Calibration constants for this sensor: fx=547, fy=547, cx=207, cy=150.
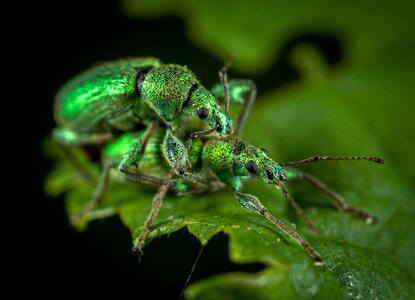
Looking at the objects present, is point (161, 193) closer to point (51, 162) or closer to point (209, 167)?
point (209, 167)

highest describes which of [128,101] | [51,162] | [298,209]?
[298,209]

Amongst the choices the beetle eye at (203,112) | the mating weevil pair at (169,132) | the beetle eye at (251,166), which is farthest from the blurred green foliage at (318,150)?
the beetle eye at (203,112)

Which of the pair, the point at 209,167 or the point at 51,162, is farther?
the point at 51,162

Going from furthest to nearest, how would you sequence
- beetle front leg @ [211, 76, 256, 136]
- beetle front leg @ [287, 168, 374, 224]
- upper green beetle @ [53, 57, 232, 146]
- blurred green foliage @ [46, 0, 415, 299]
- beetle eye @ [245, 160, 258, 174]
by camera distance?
1. beetle front leg @ [211, 76, 256, 136]
2. upper green beetle @ [53, 57, 232, 146]
3. beetle front leg @ [287, 168, 374, 224]
4. beetle eye @ [245, 160, 258, 174]
5. blurred green foliage @ [46, 0, 415, 299]

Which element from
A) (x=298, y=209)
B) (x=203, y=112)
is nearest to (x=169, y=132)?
(x=203, y=112)

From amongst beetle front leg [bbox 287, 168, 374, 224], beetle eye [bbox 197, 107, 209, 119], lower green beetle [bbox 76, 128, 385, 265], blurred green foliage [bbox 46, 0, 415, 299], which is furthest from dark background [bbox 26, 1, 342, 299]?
beetle eye [bbox 197, 107, 209, 119]

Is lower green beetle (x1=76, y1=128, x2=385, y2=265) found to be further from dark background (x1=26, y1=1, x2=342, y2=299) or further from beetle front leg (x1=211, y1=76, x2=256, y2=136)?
dark background (x1=26, y1=1, x2=342, y2=299)

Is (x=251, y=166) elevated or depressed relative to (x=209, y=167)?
elevated
